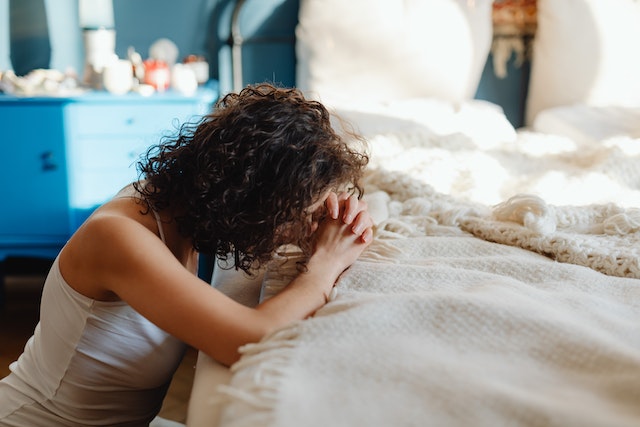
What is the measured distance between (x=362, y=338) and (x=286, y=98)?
0.42 metres

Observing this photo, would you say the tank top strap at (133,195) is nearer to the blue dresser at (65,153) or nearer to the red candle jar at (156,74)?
the blue dresser at (65,153)

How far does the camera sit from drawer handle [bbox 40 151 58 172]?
87.7 inches

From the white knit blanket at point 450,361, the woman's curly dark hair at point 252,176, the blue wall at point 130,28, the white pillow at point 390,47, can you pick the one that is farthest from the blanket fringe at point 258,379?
the blue wall at point 130,28

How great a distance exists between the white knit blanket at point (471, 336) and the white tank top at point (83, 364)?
30 centimetres

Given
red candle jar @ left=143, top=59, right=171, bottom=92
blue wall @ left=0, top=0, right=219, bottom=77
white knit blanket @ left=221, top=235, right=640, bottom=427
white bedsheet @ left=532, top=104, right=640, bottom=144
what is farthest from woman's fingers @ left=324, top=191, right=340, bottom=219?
blue wall @ left=0, top=0, right=219, bottom=77

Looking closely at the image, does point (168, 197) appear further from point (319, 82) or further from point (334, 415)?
point (319, 82)

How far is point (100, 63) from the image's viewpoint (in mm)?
2385

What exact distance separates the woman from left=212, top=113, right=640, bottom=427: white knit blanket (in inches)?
2.6

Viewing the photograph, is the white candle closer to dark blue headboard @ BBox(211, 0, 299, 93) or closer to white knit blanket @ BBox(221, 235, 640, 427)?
dark blue headboard @ BBox(211, 0, 299, 93)

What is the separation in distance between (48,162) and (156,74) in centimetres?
47

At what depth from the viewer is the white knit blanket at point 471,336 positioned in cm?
66

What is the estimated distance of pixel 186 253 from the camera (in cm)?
107

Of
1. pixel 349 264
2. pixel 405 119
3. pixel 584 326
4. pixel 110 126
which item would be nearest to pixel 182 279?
pixel 349 264

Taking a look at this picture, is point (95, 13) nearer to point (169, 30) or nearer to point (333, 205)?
point (169, 30)
